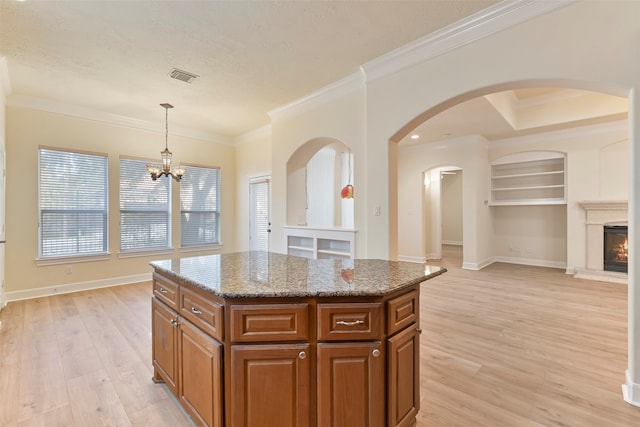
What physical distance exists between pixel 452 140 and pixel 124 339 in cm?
708

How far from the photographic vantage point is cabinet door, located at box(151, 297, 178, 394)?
6.46 ft

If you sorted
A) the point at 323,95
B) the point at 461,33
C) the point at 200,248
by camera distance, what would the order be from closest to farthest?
1. the point at 461,33
2. the point at 323,95
3. the point at 200,248

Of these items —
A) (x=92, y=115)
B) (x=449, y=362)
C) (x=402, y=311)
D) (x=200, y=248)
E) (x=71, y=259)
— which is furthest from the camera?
(x=200, y=248)

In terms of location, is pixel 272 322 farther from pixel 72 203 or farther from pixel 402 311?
pixel 72 203

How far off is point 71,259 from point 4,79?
9.00 feet

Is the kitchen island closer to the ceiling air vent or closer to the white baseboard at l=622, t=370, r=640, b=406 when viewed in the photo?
the white baseboard at l=622, t=370, r=640, b=406

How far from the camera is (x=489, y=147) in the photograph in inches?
282

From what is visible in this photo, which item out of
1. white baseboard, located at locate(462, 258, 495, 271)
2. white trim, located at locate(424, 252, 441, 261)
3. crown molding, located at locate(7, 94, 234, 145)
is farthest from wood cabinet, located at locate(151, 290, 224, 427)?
white trim, located at locate(424, 252, 441, 261)

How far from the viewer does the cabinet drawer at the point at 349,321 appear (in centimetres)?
147

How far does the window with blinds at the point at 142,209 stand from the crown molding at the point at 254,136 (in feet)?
6.07

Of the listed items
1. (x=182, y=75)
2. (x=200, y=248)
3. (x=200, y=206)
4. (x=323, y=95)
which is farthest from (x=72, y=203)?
(x=323, y=95)

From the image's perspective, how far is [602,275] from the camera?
5.62 meters

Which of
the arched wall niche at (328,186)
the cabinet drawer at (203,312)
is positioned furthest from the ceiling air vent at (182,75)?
the cabinet drawer at (203,312)

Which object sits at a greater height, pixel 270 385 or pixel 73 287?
pixel 270 385
